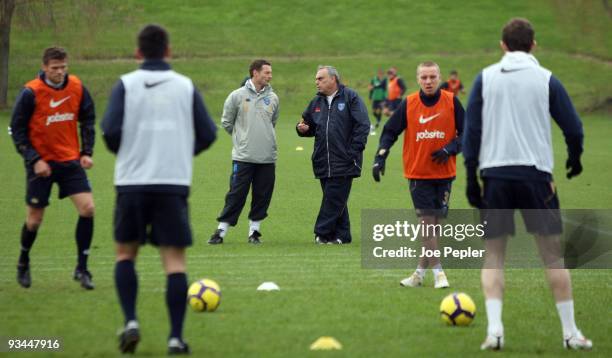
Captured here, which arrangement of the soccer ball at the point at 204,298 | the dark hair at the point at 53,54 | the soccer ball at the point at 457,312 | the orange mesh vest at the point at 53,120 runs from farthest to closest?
the orange mesh vest at the point at 53,120, the dark hair at the point at 53,54, the soccer ball at the point at 204,298, the soccer ball at the point at 457,312

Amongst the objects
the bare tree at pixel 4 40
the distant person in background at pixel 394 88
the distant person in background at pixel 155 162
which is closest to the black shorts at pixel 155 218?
the distant person in background at pixel 155 162

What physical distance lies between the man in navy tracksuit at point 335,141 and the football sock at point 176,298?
22.0ft

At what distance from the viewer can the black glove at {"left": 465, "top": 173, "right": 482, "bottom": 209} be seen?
7281 millimetres

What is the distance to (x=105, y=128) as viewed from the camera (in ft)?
22.4

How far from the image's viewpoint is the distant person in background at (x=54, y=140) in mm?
9578

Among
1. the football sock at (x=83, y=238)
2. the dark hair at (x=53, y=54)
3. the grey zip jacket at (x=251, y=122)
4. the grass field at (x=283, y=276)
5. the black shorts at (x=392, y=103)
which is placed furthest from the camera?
the black shorts at (x=392, y=103)

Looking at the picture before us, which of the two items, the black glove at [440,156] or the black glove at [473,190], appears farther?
the black glove at [440,156]

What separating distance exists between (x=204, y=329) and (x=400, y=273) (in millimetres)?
3544

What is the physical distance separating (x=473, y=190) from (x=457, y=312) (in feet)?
4.25

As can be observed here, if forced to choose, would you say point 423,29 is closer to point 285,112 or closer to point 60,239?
point 285,112

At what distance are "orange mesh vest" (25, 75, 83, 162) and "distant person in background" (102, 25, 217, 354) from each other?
2.98 m

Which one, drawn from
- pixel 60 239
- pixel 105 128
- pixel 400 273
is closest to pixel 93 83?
pixel 60 239

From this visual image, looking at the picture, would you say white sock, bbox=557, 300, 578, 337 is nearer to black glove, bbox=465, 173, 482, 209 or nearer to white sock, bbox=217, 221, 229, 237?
black glove, bbox=465, 173, 482, 209

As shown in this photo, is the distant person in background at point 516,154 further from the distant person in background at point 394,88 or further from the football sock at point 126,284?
the distant person in background at point 394,88
